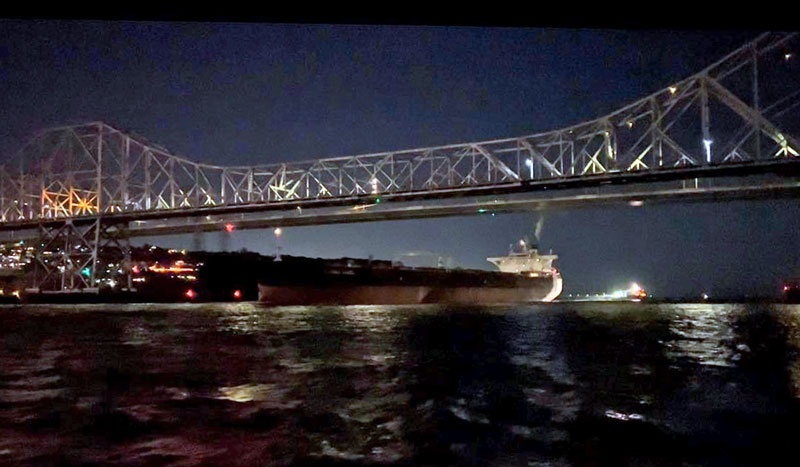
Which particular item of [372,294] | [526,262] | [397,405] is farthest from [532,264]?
[397,405]

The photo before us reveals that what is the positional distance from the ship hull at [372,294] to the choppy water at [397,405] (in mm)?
31956

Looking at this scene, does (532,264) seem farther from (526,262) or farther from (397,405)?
(397,405)

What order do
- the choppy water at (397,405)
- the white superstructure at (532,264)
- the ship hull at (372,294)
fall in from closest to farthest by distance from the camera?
the choppy water at (397,405) → the ship hull at (372,294) → the white superstructure at (532,264)

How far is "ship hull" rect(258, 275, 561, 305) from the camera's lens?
44.2 metres

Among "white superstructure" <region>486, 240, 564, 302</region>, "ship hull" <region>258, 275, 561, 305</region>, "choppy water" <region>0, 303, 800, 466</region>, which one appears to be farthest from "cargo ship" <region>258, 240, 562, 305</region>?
"choppy water" <region>0, 303, 800, 466</region>

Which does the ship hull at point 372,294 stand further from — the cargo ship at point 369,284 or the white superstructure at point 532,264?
Answer: the white superstructure at point 532,264

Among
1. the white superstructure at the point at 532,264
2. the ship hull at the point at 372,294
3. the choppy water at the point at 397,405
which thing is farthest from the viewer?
the white superstructure at the point at 532,264

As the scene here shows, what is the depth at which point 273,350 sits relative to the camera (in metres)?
11.6

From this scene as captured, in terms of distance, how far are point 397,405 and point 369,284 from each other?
40.7m

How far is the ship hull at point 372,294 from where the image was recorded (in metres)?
44.2

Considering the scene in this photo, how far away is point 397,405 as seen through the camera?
6387 millimetres

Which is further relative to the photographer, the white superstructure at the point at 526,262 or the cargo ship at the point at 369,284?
the white superstructure at the point at 526,262

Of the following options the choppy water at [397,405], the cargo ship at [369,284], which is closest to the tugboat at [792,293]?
the cargo ship at [369,284]

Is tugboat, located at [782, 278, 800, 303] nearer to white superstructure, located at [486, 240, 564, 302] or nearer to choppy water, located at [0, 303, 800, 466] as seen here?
white superstructure, located at [486, 240, 564, 302]
